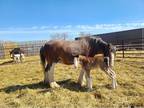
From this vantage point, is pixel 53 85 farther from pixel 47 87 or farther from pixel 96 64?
pixel 96 64

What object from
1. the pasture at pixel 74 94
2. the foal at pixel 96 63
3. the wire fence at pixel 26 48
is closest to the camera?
the pasture at pixel 74 94

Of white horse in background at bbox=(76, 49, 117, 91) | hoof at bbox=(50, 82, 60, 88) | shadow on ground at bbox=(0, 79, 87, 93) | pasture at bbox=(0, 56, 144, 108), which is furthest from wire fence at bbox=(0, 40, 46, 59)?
white horse in background at bbox=(76, 49, 117, 91)

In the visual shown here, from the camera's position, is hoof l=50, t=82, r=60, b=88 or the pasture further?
hoof l=50, t=82, r=60, b=88

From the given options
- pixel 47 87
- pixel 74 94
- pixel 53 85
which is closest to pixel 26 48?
pixel 47 87

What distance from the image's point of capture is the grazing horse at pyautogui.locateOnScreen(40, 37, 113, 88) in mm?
8914

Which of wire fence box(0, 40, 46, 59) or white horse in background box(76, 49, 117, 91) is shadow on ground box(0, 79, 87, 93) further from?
wire fence box(0, 40, 46, 59)

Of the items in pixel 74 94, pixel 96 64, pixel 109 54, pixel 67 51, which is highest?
pixel 67 51

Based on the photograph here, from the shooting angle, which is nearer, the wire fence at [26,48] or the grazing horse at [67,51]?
the grazing horse at [67,51]

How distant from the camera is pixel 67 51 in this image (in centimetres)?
891

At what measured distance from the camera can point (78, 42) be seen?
9172 millimetres

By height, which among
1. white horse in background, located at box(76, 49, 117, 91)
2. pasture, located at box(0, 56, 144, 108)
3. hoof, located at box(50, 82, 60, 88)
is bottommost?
pasture, located at box(0, 56, 144, 108)

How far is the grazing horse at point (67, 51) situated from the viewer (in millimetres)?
8914

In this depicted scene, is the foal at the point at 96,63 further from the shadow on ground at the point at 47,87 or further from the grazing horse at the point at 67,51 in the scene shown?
the shadow on ground at the point at 47,87

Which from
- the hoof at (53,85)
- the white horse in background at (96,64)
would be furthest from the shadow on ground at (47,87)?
the white horse in background at (96,64)
